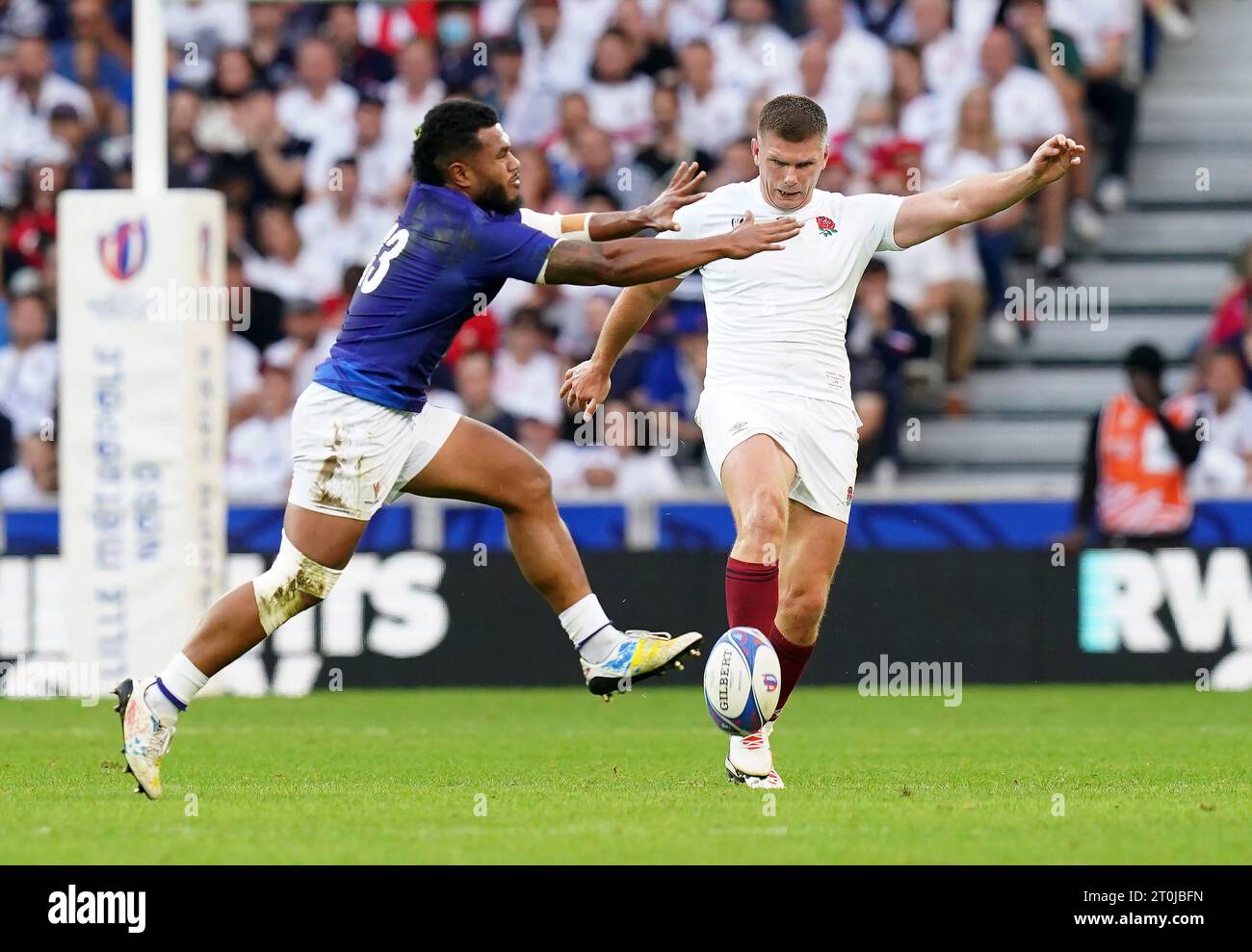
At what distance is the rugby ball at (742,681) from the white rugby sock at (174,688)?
181cm

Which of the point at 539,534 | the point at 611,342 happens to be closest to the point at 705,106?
the point at 611,342

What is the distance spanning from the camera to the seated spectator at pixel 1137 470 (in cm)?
1433

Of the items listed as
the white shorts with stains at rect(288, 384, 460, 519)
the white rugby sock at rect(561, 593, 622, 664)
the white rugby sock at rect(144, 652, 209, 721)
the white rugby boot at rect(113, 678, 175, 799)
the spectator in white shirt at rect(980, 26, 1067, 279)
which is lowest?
the white rugby boot at rect(113, 678, 175, 799)

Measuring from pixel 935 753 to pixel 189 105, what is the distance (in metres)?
10.2

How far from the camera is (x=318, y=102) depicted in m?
18.0

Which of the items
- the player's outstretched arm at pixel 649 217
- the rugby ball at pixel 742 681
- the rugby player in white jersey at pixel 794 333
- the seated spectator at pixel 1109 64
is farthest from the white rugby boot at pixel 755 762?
the seated spectator at pixel 1109 64

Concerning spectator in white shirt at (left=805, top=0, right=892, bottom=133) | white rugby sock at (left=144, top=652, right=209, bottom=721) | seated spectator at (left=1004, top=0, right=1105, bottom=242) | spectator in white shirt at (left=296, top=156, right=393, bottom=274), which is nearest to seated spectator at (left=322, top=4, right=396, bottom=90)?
spectator in white shirt at (left=296, top=156, right=393, bottom=274)

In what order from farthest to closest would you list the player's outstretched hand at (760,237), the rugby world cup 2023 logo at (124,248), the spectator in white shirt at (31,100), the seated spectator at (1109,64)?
the spectator in white shirt at (31,100) → the seated spectator at (1109,64) → the rugby world cup 2023 logo at (124,248) → the player's outstretched hand at (760,237)

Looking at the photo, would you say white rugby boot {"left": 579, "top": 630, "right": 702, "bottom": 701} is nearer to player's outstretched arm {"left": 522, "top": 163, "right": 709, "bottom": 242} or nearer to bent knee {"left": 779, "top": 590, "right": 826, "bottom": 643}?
bent knee {"left": 779, "top": 590, "right": 826, "bottom": 643}

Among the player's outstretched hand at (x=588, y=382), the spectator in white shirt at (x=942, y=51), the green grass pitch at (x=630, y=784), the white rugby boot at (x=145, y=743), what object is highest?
the spectator in white shirt at (x=942, y=51)

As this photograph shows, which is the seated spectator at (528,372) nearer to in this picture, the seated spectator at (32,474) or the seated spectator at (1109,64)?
the seated spectator at (32,474)

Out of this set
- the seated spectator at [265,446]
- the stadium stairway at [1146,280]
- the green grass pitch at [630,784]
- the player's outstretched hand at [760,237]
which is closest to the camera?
the green grass pitch at [630,784]

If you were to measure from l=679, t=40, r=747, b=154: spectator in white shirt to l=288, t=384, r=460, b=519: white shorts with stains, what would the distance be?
31.3ft

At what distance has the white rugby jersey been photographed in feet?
27.6
